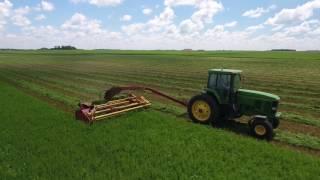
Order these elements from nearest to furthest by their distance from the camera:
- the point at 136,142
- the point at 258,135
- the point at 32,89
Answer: the point at 136,142, the point at 258,135, the point at 32,89

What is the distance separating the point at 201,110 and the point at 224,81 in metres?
1.24

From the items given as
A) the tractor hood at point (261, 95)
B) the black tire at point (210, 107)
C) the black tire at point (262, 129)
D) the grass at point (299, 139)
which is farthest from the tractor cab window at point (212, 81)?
the grass at point (299, 139)

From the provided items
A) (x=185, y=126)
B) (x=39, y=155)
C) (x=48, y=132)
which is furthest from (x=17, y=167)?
(x=185, y=126)

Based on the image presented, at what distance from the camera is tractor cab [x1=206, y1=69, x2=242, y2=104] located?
466 inches

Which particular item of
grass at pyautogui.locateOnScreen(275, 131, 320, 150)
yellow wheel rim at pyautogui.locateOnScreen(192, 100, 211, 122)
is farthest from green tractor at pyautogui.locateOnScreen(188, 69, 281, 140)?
grass at pyautogui.locateOnScreen(275, 131, 320, 150)

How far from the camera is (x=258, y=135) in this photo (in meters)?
10.6

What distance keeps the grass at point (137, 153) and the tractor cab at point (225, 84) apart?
1.25 m

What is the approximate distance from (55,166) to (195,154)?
3180mm

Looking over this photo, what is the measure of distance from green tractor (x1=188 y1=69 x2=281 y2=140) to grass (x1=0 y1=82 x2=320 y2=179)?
776 mm

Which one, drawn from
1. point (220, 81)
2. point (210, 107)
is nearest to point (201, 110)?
point (210, 107)

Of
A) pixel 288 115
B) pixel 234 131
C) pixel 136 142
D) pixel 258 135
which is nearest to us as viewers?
pixel 136 142

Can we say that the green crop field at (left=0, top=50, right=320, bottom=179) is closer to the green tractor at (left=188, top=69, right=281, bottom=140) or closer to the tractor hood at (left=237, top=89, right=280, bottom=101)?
the green tractor at (left=188, top=69, right=281, bottom=140)

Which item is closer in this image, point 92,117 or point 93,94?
point 92,117

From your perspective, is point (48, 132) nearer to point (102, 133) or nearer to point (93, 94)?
point (102, 133)
